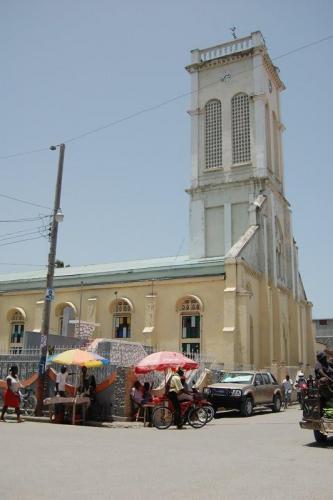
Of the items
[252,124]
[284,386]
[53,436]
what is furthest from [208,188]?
[53,436]

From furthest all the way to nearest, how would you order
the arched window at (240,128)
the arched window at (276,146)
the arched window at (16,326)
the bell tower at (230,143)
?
the arched window at (276,146) → the arched window at (16,326) → the arched window at (240,128) → the bell tower at (230,143)

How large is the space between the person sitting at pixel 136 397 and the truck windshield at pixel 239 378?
5.11m

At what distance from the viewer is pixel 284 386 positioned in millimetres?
27797

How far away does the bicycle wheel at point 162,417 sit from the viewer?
15.8 meters

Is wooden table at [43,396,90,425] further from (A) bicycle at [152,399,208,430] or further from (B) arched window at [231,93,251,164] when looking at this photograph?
(B) arched window at [231,93,251,164]

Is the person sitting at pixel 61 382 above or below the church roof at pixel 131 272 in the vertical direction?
below

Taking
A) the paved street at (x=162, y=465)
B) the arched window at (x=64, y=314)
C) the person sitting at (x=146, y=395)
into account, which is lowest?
the paved street at (x=162, y=465)

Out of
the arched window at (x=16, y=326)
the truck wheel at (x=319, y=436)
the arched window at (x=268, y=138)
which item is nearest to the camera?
the truck wheel at (x=319, y=436)

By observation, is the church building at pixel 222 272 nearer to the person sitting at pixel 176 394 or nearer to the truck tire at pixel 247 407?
the truck tire at pixel 247 407

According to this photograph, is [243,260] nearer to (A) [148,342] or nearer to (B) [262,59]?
(A) [148,342]

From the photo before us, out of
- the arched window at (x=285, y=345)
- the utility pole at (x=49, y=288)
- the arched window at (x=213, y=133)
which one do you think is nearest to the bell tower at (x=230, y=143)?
the arched window at (x=213, y=133)

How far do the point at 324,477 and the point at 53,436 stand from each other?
740cm

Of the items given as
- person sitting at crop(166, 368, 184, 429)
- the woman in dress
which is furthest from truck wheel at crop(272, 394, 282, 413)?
the woman in dress

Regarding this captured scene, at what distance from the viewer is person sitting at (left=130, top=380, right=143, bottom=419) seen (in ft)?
57.0
